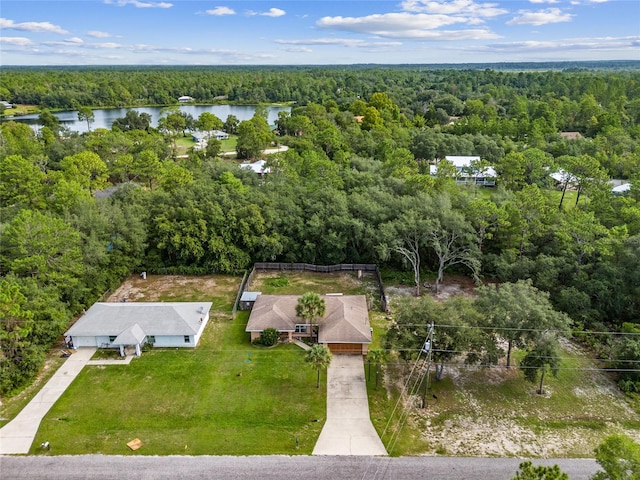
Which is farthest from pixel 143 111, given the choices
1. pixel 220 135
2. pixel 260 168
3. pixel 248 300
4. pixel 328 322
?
pixel 328 322

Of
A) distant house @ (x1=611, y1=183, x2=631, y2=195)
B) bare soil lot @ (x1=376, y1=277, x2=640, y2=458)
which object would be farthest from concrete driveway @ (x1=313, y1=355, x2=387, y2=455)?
distant house @ (x1=611, y1=183, x2=631, y2=195)

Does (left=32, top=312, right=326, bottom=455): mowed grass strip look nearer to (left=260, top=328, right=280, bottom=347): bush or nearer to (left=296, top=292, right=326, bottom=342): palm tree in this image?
(left=260, top=328, right=280, bottom=347): bush

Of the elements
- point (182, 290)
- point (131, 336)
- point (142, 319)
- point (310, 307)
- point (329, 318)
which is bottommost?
point (182, 290)

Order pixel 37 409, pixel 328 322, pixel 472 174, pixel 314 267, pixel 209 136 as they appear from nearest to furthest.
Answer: pixel 37 409
pixel 328 322
pixel 314 267
pixel 472 174
pixel 209 136

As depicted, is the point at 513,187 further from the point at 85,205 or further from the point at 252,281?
the point at 85,205

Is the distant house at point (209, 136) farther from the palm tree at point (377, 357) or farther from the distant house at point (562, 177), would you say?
the palm tree at point (377, 357)

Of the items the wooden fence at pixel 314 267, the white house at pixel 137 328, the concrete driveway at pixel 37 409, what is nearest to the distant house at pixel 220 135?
the wooden fence at pixel 314 267

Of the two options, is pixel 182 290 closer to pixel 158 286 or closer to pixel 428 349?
pixel 158 286
